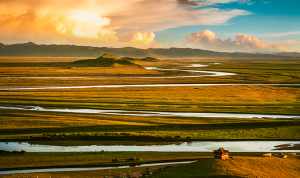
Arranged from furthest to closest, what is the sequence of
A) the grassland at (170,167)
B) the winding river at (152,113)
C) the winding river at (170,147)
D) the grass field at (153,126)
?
the winding river at (152,113)
the winding river at (170,147)
the grass field at (153,126)
the grassland at (170,167)

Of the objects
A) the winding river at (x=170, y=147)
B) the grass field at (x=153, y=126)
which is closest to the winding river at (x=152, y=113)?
the grass field at (x=153, y=126)

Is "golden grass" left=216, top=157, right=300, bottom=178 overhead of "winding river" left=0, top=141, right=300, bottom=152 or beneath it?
beneath

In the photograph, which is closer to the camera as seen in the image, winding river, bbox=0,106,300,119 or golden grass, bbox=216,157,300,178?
golden grass, bbox=216,157,300,178

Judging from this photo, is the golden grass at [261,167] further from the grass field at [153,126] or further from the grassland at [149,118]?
the grassland at [149,118]

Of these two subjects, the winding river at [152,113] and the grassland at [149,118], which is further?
the winding river at [152,113]

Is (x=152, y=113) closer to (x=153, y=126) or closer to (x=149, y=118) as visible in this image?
(x=149, y=118)

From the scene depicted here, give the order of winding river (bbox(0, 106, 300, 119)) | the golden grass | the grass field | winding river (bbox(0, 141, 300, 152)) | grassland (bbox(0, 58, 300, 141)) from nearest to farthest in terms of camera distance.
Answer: the golden grass
the grass field
winding river (bbox(0, 141, 300, 152))
grassland (bbox(0, 58, 300, 141))
winding river (bbox(0, 106, 300, 119))

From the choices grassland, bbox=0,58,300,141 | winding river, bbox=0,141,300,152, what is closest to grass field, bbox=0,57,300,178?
grassland, bbox=0,58,300,141

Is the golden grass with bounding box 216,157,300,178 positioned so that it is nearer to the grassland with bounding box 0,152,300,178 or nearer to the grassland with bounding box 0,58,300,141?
the grassland with bounding box 0,152,300,178

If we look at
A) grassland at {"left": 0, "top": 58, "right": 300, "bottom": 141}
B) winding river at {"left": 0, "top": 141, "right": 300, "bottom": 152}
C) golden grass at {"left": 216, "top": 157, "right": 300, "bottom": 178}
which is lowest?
golden grass at {"left": 216, "top": 157, "right": 300, "bottom": 178}

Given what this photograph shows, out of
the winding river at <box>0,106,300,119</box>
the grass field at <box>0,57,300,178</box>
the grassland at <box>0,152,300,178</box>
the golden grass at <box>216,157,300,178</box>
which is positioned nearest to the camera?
the golden grass at <box>216,157,300,178</box>

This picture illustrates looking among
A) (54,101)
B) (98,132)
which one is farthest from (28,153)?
(54,101)
